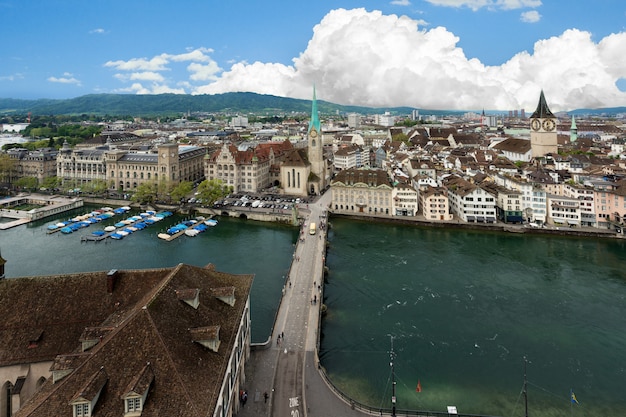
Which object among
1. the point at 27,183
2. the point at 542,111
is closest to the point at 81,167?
the point at 27,183

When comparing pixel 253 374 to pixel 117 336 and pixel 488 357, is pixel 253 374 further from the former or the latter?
pixel 488 357

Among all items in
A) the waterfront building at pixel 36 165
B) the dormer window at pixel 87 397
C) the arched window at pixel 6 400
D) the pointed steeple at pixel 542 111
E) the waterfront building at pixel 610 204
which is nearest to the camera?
the dormer window at pixel 87 397

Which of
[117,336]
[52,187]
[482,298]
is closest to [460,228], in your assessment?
[482,298]

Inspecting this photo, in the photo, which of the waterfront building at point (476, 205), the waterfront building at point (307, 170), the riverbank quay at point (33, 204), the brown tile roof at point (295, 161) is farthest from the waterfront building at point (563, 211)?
the riverbank quay at point (33, 204)

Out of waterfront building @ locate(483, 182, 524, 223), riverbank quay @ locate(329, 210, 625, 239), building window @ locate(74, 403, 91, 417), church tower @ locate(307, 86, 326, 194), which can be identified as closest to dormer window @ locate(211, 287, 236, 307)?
building window @ locate(74, 403, 91, 417)

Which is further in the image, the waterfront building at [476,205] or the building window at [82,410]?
the waterfront building at [476,205]

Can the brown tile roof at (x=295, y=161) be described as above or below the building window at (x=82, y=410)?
above

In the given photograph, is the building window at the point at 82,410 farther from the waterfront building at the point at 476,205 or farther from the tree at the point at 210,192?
the tree at the point at 210,192

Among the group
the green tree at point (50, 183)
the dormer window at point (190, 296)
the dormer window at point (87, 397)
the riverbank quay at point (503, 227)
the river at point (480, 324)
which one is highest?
the green tree at point (50, 183)
